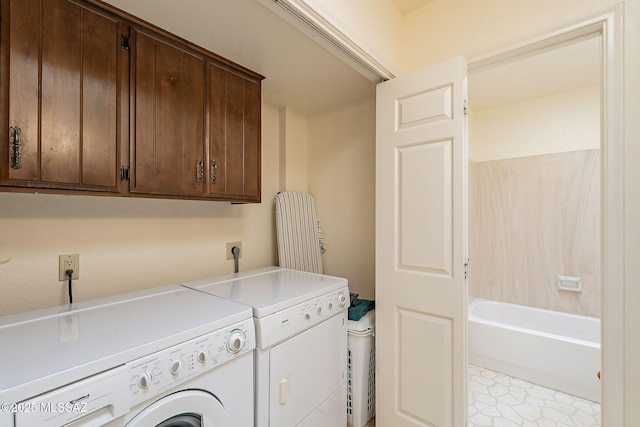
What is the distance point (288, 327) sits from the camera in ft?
4.35

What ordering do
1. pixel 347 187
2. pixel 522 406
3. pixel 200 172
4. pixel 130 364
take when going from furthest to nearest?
pixel 347 187 < pixel 522 406 < pixel 200 172 < pixel 130 364

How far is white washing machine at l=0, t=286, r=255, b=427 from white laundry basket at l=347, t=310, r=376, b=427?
32.1 inches

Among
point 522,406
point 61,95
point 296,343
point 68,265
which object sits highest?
point 61,95

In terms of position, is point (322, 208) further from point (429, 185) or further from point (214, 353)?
point (214, 353)

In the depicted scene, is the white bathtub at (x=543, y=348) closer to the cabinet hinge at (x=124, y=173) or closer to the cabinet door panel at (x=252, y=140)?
the cabinet door panel at (x=252, y=140)

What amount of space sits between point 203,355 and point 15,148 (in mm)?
961

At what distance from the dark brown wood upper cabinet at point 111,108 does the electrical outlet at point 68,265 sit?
0.43 metres

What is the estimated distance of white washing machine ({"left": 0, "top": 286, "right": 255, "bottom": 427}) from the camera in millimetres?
694

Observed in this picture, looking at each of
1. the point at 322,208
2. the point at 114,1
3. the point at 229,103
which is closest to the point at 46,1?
the point at 114,1

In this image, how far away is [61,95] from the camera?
41.2 inches

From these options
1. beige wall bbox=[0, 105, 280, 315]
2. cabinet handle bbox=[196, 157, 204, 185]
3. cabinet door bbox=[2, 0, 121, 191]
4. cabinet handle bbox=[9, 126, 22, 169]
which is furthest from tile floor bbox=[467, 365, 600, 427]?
cabinet handle bbox=[9, 126, 22, 169]

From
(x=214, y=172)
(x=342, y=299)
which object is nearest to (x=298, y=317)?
(x=342, y=299)

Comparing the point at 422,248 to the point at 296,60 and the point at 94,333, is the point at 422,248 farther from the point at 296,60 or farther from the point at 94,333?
the point at 94,333

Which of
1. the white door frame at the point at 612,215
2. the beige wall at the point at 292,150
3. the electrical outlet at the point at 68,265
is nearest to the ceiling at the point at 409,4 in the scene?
the white door frame at the point at 612,215
